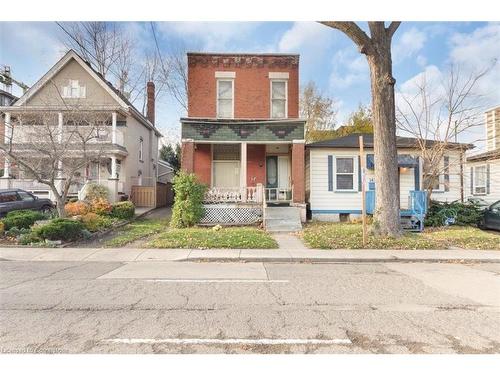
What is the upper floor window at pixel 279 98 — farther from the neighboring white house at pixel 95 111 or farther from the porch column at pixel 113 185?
the porch column at pixel 113 185

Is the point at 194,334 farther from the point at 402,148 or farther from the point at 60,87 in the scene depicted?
the point at 60,87

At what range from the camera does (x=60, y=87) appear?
856 inches

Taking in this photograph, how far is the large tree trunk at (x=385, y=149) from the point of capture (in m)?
10.4

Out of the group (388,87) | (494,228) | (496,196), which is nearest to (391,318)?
(388,87)

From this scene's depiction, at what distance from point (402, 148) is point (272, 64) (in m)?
8.35

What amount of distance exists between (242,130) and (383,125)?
7109 millimetres

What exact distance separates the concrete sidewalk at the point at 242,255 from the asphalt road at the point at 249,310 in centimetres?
112

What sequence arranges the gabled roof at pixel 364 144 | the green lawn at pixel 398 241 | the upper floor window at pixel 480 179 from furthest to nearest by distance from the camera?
the upper floor window at pixel 480 179 → the gabled roof at pixel 364 144 → the green lawn at pixel 398 241

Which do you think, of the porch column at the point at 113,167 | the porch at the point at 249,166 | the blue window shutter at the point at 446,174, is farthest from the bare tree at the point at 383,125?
the porch column at the point at 113,167

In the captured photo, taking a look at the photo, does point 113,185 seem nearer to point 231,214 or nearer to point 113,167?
point 113,167

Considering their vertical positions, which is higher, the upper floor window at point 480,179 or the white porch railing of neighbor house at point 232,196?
the upper floor window at point 480,179

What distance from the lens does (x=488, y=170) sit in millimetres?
17906

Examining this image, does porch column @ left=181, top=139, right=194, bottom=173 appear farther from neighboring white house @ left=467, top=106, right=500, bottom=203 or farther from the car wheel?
neighboring white house @ left=467, top=106, right=500, bottom=203

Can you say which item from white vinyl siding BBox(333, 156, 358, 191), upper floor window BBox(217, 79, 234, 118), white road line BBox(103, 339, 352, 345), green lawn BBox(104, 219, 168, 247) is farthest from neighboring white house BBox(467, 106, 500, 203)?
white road line BBox(103, 339, 352, 345)
